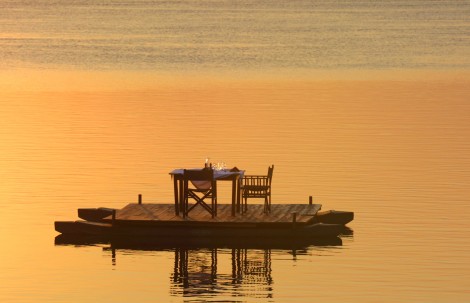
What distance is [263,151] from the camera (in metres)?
54.8

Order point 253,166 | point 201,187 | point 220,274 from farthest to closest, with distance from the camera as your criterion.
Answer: point 253,166
point 201,187
point 220,274

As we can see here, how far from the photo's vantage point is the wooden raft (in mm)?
41094

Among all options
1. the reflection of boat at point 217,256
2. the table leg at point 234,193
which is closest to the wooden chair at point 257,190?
the table leg at point 234,193

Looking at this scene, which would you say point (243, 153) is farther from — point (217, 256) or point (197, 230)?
point (217, 256)

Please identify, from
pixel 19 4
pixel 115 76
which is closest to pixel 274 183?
pixel 115 76

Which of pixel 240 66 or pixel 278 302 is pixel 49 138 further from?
pixel 240 66

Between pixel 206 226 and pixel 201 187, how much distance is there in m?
1.15

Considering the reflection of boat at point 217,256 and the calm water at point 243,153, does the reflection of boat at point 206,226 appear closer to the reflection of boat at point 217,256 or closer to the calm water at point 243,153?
the reflection of boat at point 217,256

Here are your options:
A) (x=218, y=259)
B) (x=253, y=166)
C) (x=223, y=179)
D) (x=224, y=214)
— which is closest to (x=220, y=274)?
(x=218, y=259)

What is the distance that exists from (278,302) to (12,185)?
50.7ft

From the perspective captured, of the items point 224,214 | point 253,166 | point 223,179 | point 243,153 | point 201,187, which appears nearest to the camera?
point 223,179

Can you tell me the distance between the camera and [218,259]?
3850 cm

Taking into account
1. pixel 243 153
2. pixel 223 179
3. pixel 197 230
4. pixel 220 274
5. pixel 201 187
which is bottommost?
pixel 220 274

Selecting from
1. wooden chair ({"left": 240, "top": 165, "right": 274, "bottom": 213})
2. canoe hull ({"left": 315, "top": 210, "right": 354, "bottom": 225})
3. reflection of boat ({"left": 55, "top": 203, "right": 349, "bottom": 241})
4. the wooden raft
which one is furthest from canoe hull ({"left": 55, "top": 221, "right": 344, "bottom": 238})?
wooden chair ({"left": 240, "top": 165, "right": 274, "bottom": 213})
